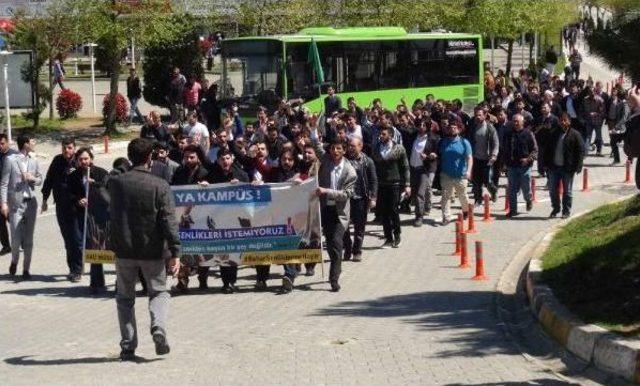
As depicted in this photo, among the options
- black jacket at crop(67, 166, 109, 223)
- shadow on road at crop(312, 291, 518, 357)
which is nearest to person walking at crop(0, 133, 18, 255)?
black jacket at crop(67, 166, 109, 223)

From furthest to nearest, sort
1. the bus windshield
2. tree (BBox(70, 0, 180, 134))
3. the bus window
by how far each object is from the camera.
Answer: the bus window → tree (BBox(70, 0, 180, 134)) → the bus windshield

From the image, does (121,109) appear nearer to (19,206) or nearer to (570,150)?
(570,150)

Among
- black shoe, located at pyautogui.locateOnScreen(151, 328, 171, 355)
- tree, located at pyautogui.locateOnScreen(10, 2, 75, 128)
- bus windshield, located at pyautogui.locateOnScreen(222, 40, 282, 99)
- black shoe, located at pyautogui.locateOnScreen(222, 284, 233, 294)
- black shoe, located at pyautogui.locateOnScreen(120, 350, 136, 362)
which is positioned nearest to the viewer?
black shoe, located at pyautogui.locateOnScreen(151, 328, 171, 355)

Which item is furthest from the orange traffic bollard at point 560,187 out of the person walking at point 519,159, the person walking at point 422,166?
the person walking at point 422,166

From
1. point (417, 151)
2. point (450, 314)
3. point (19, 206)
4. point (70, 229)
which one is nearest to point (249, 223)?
point (70, 229)

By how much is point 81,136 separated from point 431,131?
16815mm

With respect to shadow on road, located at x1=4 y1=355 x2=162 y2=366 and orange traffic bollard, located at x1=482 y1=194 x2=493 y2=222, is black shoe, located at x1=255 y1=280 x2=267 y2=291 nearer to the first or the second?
shadow on road, located at x1=4 y1=355 x2=162 y2=366

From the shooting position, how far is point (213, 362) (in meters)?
10.9

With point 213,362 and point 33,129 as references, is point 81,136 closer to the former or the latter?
point 33,129

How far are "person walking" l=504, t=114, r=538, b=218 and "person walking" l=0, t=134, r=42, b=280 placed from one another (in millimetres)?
8177

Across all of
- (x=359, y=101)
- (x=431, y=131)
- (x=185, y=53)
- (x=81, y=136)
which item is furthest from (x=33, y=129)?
(x=431, y=131)

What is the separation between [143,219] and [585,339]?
12.9 ft

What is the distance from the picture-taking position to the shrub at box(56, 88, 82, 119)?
39.5 m

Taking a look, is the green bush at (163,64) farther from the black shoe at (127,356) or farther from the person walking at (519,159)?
the black shoe at (127,356)
